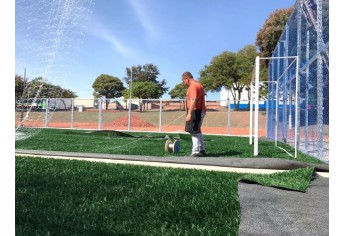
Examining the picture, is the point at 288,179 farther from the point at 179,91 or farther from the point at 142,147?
the point at 179,91

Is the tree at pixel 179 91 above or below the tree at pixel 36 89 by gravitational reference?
above

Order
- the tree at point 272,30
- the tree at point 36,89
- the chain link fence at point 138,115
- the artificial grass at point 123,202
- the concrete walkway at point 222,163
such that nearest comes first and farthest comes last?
1. the artificial grass at point 123,202
2. the tree at point 36,89
3. the concrete walkway at point 222,163
4. the chain link fence at point 138,115
5. the tree at point 272,30

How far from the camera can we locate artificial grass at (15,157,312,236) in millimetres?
2740

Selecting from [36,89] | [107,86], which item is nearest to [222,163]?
[36,89]

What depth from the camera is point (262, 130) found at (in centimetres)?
2719

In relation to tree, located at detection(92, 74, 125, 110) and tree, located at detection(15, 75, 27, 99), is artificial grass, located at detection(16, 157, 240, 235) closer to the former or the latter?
tree, located at detection(15, 75, 27, 99)

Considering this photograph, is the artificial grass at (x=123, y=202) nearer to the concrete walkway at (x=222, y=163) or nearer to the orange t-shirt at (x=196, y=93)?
the concrete walkway at (x=222, y=163)

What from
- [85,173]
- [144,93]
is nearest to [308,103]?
[85,173]

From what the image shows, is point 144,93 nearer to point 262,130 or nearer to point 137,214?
point 262,130

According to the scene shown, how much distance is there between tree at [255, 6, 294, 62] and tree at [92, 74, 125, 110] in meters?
34.4

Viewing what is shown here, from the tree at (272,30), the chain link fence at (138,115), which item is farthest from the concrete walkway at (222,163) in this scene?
the tree at (272,30)

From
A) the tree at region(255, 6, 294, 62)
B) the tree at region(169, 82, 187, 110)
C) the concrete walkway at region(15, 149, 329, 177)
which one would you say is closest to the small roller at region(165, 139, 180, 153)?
the concrete walkway at region(15, 149, 329, 177)

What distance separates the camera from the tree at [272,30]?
37750 mm

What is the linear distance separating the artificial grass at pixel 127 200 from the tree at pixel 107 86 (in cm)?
6204
